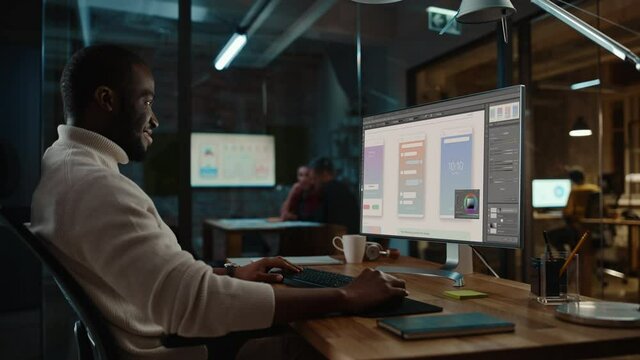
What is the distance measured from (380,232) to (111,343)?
1.04 meters

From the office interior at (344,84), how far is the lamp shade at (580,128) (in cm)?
2

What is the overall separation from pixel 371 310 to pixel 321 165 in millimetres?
4362

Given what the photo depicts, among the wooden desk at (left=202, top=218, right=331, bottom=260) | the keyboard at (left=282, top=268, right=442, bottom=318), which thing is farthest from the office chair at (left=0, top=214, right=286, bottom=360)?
the wooden desk at (left=202, top=218, right=331, bottom=260)

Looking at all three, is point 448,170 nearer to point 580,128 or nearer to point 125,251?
point 125,251

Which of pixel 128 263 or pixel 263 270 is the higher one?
pixel 128 263

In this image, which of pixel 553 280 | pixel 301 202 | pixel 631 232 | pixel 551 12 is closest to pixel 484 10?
pixel 551 12

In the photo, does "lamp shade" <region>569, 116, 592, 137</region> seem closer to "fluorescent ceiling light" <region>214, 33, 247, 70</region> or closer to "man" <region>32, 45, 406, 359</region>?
"fluorescent ceiling light" <region>214, 33, 247, 70</region>

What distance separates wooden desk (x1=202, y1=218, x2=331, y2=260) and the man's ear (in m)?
3.12

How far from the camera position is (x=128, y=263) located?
38.7 inches

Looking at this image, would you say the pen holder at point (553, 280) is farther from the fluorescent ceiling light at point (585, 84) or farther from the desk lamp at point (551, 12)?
the fluorescent ceiling light at point (585, 84)

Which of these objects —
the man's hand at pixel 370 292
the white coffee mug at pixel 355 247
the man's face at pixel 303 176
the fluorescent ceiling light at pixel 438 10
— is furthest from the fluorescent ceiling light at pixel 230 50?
the man's hand at pixel 370 292

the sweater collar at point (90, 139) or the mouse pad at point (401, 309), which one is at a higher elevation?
the sweater collar at point (90, 139)

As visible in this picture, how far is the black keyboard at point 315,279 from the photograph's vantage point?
1.41 meters

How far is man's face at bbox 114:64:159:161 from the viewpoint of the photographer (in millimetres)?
1267
